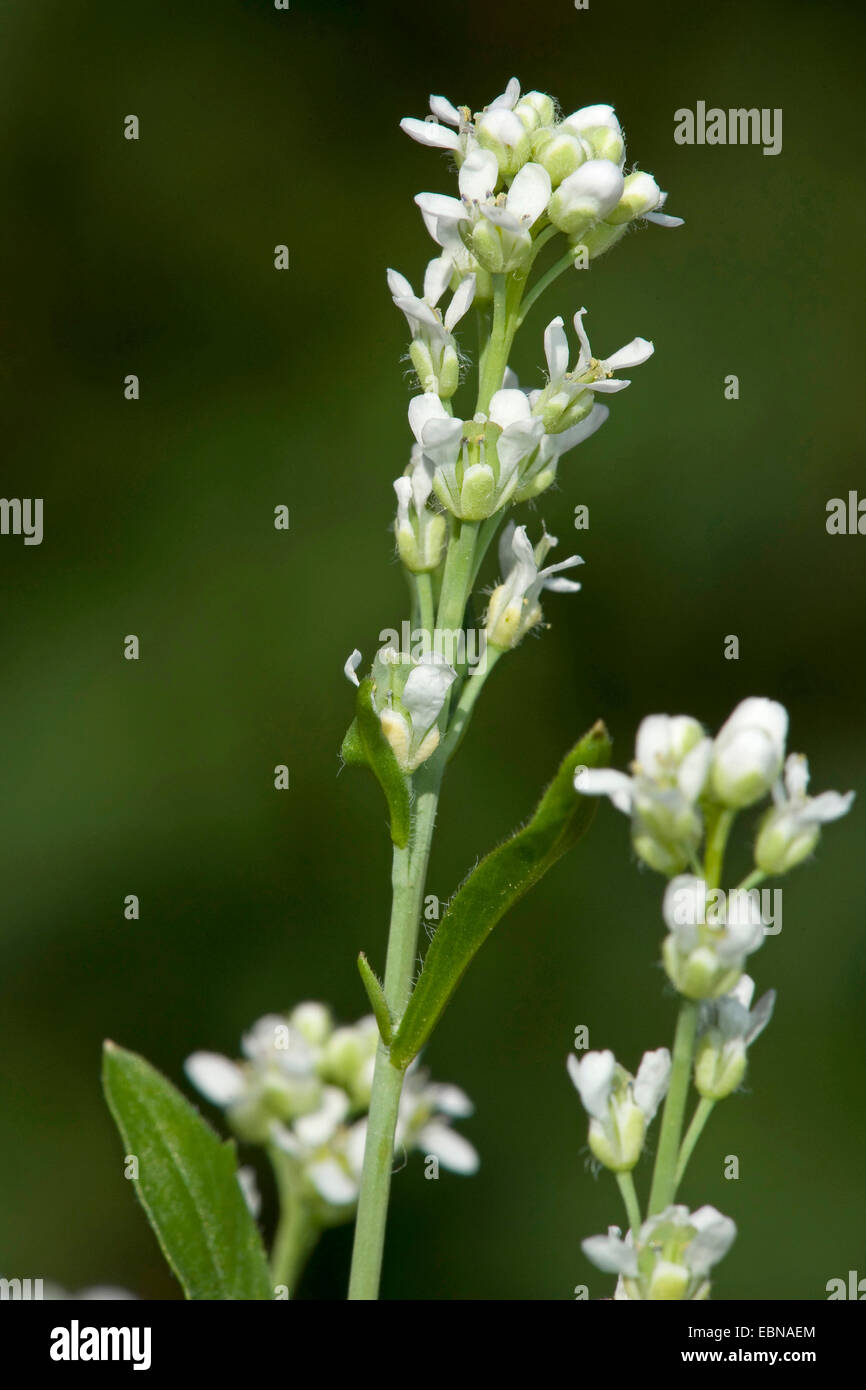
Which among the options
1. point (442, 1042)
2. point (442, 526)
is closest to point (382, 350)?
point (442, 1042)

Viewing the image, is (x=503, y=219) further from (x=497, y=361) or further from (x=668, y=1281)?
(x=668, y=1281)

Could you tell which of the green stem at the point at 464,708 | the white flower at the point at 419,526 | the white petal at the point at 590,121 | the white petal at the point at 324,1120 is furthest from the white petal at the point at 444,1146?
the white petal at the point at 590,121

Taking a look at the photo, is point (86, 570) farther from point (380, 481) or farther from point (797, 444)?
point (797, 444)

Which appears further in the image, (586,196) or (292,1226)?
(292,1226)

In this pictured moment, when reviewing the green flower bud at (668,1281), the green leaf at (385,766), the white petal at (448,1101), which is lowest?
the green flower bud at (668,1281)

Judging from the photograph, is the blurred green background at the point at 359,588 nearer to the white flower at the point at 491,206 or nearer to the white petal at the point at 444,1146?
the white petal at the point at 444,1146

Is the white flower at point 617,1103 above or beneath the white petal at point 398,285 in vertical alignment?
beneath

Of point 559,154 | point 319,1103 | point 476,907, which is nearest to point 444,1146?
point 319,1103

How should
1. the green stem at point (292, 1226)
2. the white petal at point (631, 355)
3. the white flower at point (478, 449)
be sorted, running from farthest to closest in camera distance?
the green stem at point (292, 1226) → the white petal at point (631, 355) → the white flower at point (478, 449)
